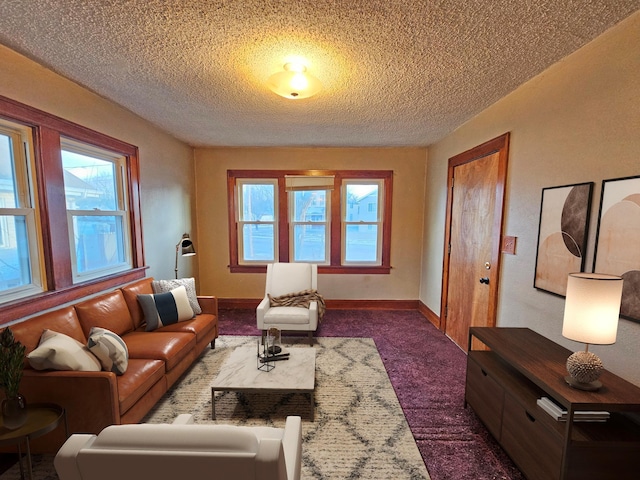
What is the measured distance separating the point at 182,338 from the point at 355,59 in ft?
8.67

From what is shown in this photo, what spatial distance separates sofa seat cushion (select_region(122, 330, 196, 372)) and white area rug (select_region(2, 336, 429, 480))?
A: 0.32 metres

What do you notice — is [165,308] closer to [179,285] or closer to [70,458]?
[179,285]

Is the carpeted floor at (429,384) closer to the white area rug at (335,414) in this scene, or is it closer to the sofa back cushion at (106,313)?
the white area rug at (335,414)

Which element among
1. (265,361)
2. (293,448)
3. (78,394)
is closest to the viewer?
(293,448)

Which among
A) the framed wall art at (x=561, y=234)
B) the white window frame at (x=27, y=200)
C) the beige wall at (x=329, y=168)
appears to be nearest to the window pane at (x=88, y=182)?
the white window frame at (x=27, y=200)

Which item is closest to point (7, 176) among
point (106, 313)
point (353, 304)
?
point (106, 313)

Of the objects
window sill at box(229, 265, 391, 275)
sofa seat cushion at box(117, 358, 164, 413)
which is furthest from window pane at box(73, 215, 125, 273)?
window sill at box(229, 265, 391, 275)

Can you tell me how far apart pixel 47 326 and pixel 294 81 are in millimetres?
2366

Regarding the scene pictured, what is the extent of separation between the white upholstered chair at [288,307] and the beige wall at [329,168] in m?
0.83

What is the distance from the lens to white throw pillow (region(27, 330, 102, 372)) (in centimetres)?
164

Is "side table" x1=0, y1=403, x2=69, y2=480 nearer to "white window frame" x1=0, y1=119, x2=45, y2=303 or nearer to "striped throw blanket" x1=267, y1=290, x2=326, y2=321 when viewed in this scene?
"white window frame" x1=0, y1=119, x2=45, y2=303

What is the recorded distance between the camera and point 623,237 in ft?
4.93

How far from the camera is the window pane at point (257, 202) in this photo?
15.0 ft

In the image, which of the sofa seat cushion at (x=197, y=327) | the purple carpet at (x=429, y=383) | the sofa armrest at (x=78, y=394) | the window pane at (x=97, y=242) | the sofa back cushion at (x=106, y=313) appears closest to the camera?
the sofa armrest at (x=78, y=394)
